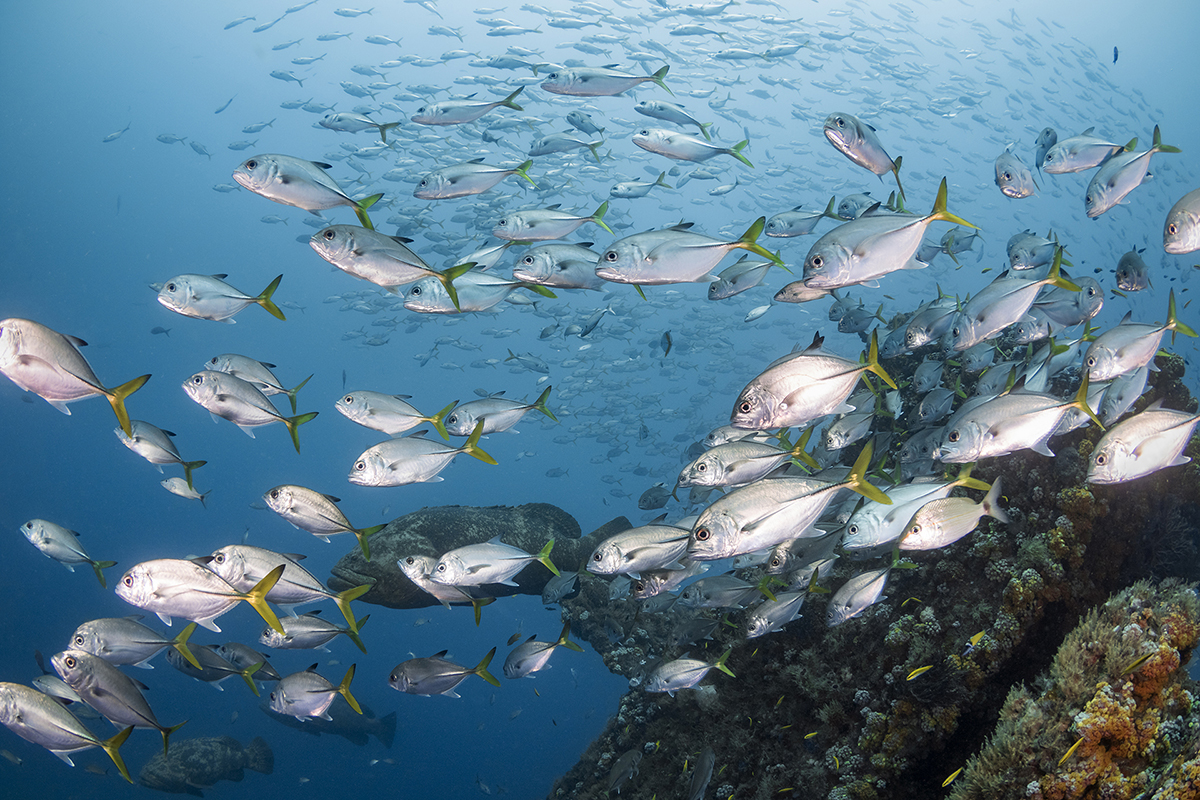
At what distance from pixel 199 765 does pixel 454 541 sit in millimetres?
14258

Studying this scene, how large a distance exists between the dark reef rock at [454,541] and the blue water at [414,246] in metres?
9.20

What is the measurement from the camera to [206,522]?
3130 inches

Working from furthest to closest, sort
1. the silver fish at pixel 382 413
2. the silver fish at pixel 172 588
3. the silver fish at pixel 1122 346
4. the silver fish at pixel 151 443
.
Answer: the silver fish at pixel 151 443 → the silver fish at pixel 382 413 → the silver fish at pixel 1122 346 → the silver fish at pixel 172 588

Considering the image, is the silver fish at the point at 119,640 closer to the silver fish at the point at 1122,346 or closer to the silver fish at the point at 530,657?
the silver fish at the point at 530,657

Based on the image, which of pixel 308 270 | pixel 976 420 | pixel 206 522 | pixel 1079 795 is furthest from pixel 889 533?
pixel 308 270

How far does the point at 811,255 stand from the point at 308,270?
105381 mm

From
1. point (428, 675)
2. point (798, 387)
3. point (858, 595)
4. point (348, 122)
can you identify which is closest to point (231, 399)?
point (428, 675)

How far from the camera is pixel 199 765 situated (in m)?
15.3

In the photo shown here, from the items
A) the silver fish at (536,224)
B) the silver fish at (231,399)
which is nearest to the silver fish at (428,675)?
the silver fish at (231,399)

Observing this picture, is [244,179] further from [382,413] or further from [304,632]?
[304,632]

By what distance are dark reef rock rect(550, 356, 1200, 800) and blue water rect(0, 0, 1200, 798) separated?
1301 cm

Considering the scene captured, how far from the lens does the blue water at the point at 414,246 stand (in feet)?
109

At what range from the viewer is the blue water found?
1313 inches

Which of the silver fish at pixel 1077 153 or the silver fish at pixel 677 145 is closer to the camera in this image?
the silver fish at pixel 677 145
